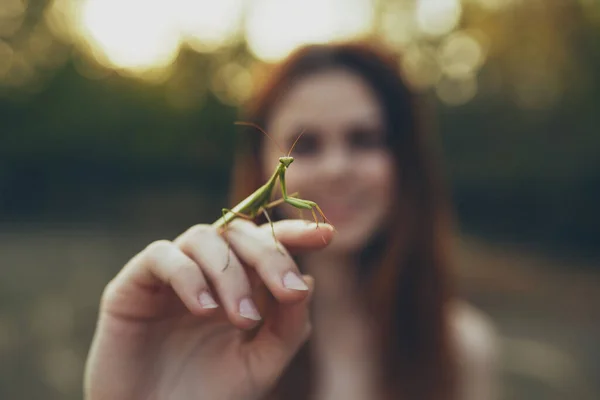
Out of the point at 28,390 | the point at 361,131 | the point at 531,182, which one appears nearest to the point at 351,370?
the point at 361,131

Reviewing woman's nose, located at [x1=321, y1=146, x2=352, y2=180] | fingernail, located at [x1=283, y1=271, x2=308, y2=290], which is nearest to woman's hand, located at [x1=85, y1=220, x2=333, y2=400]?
fingernail, located at [x1=283, y1=271, x2=308, y2=290]

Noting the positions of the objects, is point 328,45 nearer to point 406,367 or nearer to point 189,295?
point 406,367

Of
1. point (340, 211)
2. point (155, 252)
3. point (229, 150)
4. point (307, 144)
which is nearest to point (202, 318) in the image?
point (155, 252)

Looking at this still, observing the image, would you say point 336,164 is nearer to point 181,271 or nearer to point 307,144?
point 307,144

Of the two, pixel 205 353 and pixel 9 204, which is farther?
pixel 9 204

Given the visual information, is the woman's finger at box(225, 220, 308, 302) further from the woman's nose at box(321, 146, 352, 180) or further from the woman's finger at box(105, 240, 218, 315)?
the woman's nose at box(321, 146, 352, 180)

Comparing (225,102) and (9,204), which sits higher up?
(225,102)

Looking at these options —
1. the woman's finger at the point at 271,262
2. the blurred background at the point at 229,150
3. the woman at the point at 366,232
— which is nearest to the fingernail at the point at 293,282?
the woman's finger at the point at 271,262
